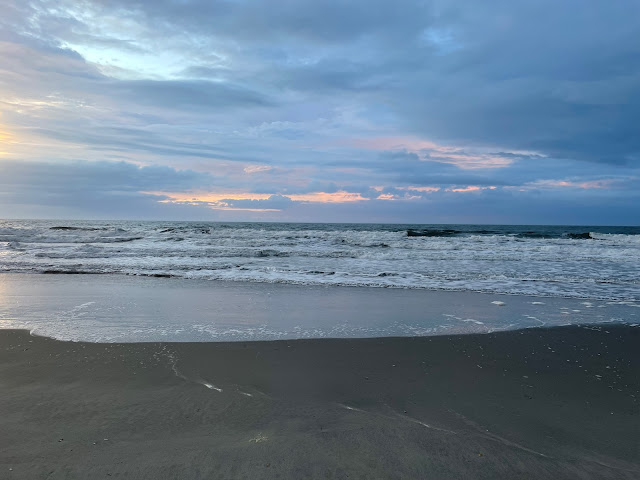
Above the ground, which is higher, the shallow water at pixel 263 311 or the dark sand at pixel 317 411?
the dark sand at pixel 317 411

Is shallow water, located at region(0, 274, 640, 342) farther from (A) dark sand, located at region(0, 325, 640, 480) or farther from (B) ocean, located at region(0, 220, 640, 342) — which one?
(A) dark sand, located at region(0, 325, 640, 480)

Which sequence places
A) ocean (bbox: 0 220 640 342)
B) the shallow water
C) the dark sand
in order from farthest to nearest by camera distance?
1. ocean (bbox: 0 220 640 342)
2. the shallow water
3. the dark sand

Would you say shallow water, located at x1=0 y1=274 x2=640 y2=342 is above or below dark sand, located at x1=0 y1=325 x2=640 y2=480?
below

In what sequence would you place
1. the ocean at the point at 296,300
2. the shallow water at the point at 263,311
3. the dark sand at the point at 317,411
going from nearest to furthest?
the dark sand at the point at 317,411 → the shallow water at the point at 263,311 → the ocean at the point at 296,300

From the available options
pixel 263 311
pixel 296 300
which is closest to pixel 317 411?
pixel 263 311

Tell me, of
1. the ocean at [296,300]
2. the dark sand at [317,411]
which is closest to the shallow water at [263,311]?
the ocean at [296,300]

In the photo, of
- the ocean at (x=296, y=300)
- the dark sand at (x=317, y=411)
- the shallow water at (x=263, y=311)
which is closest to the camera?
the dark sand at (x=317, y=411)

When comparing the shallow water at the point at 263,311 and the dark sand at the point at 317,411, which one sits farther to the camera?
the shallow water at the point at 263,311

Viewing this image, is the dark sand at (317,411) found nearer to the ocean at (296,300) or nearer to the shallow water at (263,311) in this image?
the shallow water at (263,311)

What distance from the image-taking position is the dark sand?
264 cm

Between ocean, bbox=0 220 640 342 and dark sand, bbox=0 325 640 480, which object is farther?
ocean, bbox=0 220 640 342

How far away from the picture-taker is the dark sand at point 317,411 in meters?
2.64

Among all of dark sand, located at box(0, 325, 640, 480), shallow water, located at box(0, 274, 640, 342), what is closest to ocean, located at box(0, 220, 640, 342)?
shallow water, located at box(0, 274, 640, 342)

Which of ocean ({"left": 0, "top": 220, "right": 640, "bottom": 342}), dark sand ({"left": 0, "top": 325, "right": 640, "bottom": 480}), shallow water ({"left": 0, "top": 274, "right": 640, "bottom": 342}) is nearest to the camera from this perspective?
dark sand ({"left": 0, "top": 325, "right": 640, "bottom": 480})
